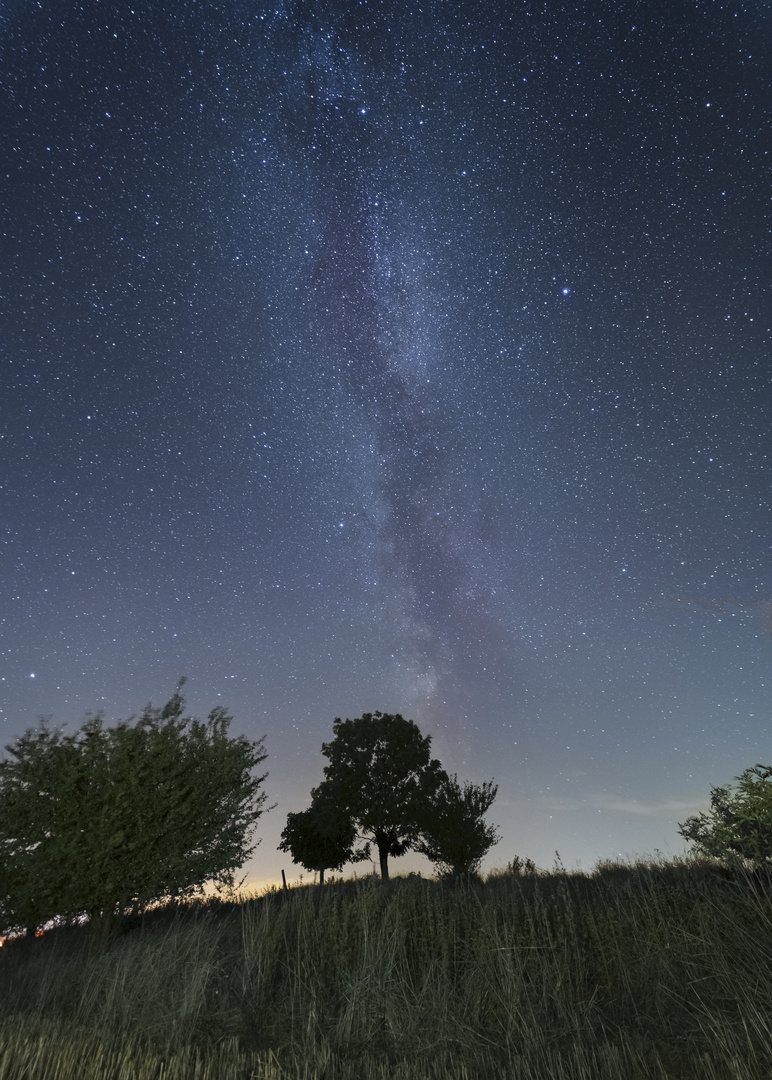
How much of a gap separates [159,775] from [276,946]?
6.84 meters

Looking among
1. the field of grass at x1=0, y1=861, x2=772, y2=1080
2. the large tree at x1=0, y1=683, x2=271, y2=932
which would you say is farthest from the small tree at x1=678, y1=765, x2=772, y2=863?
the large tree at x1=0, y1=683, x2=271, y2=932

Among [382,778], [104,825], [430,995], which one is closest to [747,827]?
[430,995]

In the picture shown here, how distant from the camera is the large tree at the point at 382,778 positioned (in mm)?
35219

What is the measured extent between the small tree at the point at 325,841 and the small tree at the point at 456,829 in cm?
455

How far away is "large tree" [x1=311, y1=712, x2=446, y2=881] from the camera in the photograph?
35.2 meters

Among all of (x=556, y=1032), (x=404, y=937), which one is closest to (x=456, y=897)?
(x=404, y=937)

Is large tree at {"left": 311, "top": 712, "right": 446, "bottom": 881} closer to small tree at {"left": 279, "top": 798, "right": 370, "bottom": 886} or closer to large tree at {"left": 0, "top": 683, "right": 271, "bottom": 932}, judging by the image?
small tree at {"left": 279, "top": 798, "right": 370, "bottom": 886}

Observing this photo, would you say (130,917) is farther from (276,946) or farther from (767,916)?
(767,916)

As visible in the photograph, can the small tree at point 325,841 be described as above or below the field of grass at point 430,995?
above

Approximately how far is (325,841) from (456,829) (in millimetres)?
9115

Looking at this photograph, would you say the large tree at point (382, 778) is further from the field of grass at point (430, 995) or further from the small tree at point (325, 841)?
the field of grass at point (430, 995)

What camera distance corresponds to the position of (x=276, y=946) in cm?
1038

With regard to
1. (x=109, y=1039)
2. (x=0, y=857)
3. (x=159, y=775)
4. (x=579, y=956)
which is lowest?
(x=109, y=1039)

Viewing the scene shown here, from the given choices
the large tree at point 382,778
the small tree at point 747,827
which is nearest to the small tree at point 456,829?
the large tree at point 382,778
